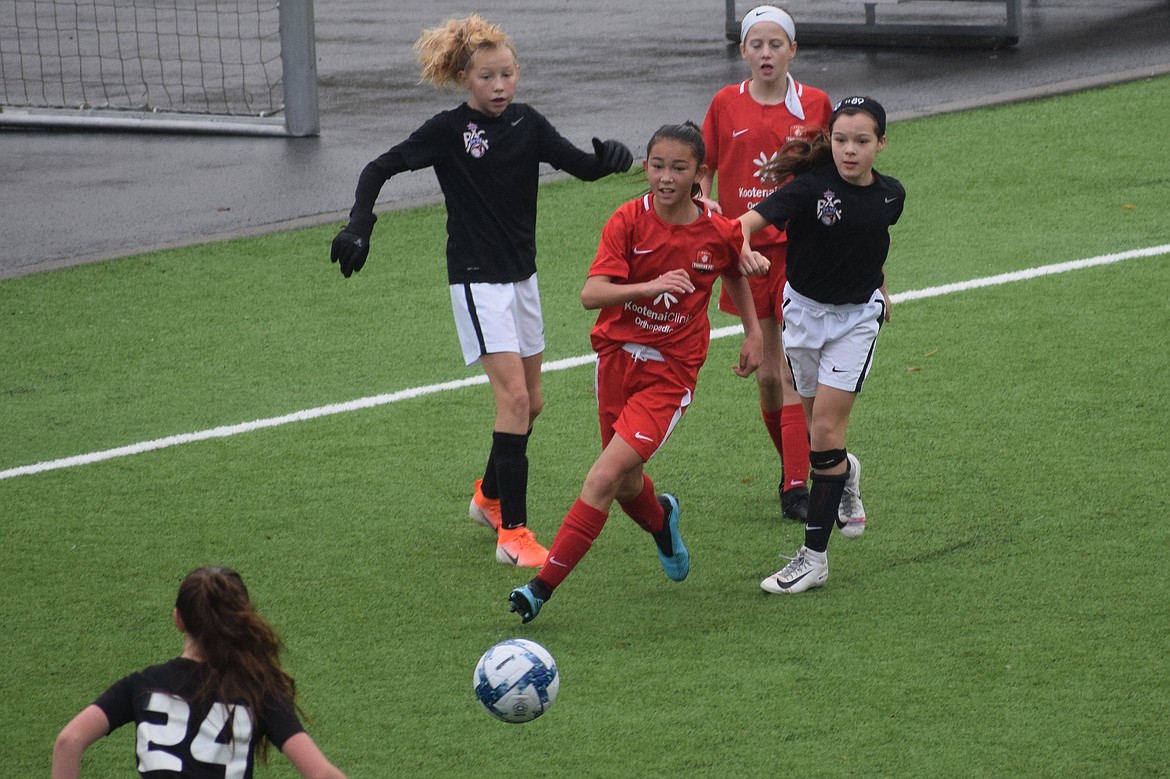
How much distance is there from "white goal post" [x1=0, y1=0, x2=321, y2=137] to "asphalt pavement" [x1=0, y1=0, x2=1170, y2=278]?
0.26 meters

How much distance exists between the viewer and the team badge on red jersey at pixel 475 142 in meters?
6.60

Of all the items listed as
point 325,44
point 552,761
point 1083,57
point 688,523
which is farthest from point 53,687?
point 325,44

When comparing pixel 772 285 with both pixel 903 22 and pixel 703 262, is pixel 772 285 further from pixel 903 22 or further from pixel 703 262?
pixel 903 22

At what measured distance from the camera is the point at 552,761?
510cm

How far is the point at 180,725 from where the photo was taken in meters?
3.78

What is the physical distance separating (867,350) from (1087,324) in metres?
3.37

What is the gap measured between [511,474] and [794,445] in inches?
50.2

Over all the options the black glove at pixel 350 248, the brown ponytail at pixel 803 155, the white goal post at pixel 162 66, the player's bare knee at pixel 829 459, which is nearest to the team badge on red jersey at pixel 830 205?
the brown ponytail at pixel 803 155

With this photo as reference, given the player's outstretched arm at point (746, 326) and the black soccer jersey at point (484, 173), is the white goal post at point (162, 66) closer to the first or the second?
the black soccer jersey at point (484, 173)

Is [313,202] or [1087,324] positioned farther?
[313,202]

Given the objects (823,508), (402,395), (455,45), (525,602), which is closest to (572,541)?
(525,602)

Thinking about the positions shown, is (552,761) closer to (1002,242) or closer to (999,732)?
(999,732)

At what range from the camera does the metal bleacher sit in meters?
16.9

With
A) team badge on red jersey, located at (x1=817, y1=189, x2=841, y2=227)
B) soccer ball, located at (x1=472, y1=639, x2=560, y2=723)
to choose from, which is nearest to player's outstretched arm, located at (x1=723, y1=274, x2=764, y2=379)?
team badge on red jersey, located at (x1=817, y1=189, x2=841, y2=227)
